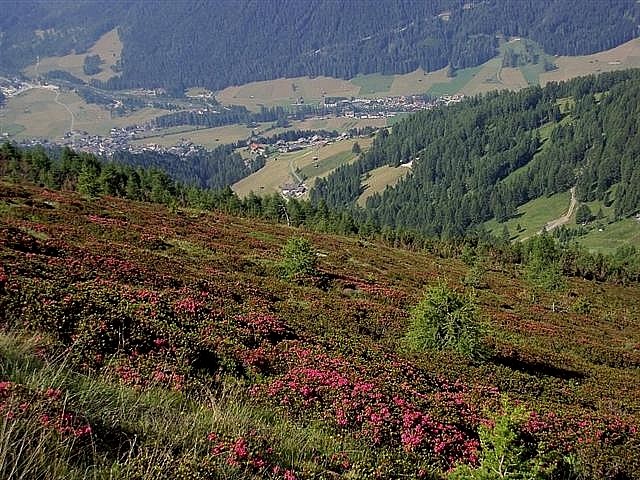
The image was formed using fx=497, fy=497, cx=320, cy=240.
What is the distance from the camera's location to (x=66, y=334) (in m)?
9.08

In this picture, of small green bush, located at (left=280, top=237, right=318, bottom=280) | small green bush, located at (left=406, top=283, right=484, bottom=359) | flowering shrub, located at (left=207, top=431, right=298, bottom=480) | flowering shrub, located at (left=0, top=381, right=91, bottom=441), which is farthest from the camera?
small green bush, located at (left=280, top=237, right=318, bottom=280)

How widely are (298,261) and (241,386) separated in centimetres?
1925

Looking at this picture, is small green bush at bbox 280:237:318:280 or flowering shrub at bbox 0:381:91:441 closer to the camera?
flowering shrub at bbox 0:381:91:441

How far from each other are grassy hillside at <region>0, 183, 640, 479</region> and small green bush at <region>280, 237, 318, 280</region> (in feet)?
12.2

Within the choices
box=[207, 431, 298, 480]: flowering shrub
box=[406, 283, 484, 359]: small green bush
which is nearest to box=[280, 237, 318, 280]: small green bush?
box=[406, 283, 484, 359]: small green bush

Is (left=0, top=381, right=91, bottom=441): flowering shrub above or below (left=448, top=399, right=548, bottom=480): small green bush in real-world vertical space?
above

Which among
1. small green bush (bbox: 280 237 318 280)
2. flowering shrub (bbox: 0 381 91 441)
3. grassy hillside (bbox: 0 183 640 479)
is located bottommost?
small green bush (bbox: 280 237 318 280)

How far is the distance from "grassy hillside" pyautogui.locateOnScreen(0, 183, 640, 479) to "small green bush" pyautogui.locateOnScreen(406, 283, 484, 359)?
2.38 ft

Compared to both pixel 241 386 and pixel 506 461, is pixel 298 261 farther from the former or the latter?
pixel 506 461

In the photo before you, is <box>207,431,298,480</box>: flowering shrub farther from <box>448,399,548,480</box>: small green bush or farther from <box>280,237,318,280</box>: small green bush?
<box>280,237,318,280</box>: small green bush

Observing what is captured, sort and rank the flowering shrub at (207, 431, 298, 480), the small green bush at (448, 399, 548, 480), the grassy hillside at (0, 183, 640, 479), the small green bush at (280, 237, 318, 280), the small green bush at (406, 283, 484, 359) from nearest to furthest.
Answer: the grassy hillside at (0, 183, 640, 479), the flowering shrub at (207, 431, 298, 480), the small green bush at (448, 399, 548, 480), the small green bush at (406, 283, 484, 359), the small green bush at (280, 237, 318, 280)

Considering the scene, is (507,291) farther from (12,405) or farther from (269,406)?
(12,405)

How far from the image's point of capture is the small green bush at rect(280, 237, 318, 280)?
29109 mm

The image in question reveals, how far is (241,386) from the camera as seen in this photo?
9.92m
